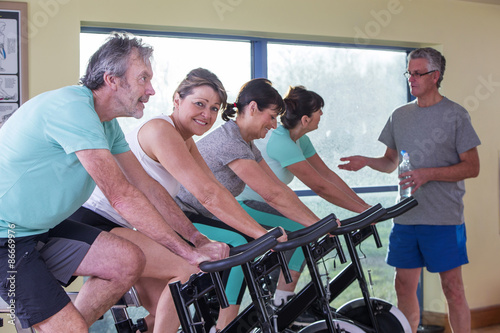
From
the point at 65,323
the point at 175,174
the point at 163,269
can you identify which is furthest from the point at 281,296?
the point at 65,323

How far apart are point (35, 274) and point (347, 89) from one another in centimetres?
305

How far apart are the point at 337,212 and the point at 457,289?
3.69ft

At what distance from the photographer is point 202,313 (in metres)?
2.10

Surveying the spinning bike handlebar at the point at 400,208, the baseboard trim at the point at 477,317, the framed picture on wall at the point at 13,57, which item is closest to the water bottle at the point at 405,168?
the spinning bike handlebar at the point at 400,208

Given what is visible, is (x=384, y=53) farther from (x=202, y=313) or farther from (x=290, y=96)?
(x=202, y=313)

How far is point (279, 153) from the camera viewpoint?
9.71 feet

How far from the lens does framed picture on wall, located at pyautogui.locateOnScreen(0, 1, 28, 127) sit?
118 inches

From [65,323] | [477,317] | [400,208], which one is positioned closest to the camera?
[65,323]

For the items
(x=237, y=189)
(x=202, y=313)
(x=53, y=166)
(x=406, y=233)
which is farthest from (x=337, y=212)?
(x=53, y=166)

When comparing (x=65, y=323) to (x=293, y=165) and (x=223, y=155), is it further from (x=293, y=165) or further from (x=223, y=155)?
(x=293, y=165)

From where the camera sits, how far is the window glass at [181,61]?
3.54m

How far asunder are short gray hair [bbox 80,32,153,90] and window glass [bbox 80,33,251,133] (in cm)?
171

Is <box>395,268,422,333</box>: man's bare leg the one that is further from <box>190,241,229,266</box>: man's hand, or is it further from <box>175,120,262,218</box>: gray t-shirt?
<box>190,241,229,266</box>: man's hand

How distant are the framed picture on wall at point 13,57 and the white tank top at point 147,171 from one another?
1022 mm
